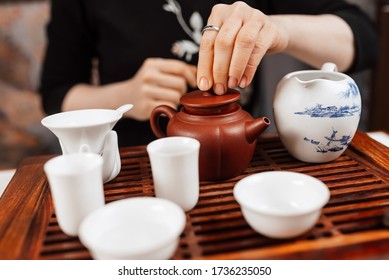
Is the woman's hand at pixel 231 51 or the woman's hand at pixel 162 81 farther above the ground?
the woman's hand at pixel 231 51

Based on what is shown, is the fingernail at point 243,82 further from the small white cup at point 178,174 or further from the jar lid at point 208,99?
the small white cup at point 178,174

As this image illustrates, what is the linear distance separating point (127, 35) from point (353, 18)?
0.86 metres

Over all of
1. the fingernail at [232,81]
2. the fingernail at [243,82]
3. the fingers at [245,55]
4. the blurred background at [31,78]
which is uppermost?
the fingers at [245,55]

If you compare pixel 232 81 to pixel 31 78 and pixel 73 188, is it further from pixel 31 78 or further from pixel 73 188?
pixel 31 78

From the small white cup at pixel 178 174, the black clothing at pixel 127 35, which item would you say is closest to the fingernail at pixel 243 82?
the small white cup at pixel 178 174

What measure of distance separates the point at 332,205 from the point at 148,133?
2.99 ft

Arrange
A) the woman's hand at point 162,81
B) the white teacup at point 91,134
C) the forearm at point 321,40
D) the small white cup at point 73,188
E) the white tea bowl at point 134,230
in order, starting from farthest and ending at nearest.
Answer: the forearm at point 321,40
the woman's hand at point 162,81
the white teacup at point 91,134
the small white cup at point 73,188
the white tea bowl at point 134,230

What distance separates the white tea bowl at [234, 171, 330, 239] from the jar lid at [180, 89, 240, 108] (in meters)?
0.19

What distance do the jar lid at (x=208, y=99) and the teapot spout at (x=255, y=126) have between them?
0.22 ft

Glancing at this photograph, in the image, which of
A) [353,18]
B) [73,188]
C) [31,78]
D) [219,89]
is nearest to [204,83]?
[219,89]

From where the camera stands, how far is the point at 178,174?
0.78 meters

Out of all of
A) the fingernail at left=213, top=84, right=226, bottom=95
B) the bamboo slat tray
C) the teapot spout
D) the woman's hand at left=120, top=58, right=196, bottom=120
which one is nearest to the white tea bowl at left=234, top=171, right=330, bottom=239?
the bamboo slat tray

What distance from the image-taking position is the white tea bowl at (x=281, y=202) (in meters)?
Result: 0.65

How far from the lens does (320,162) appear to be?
1.00m
